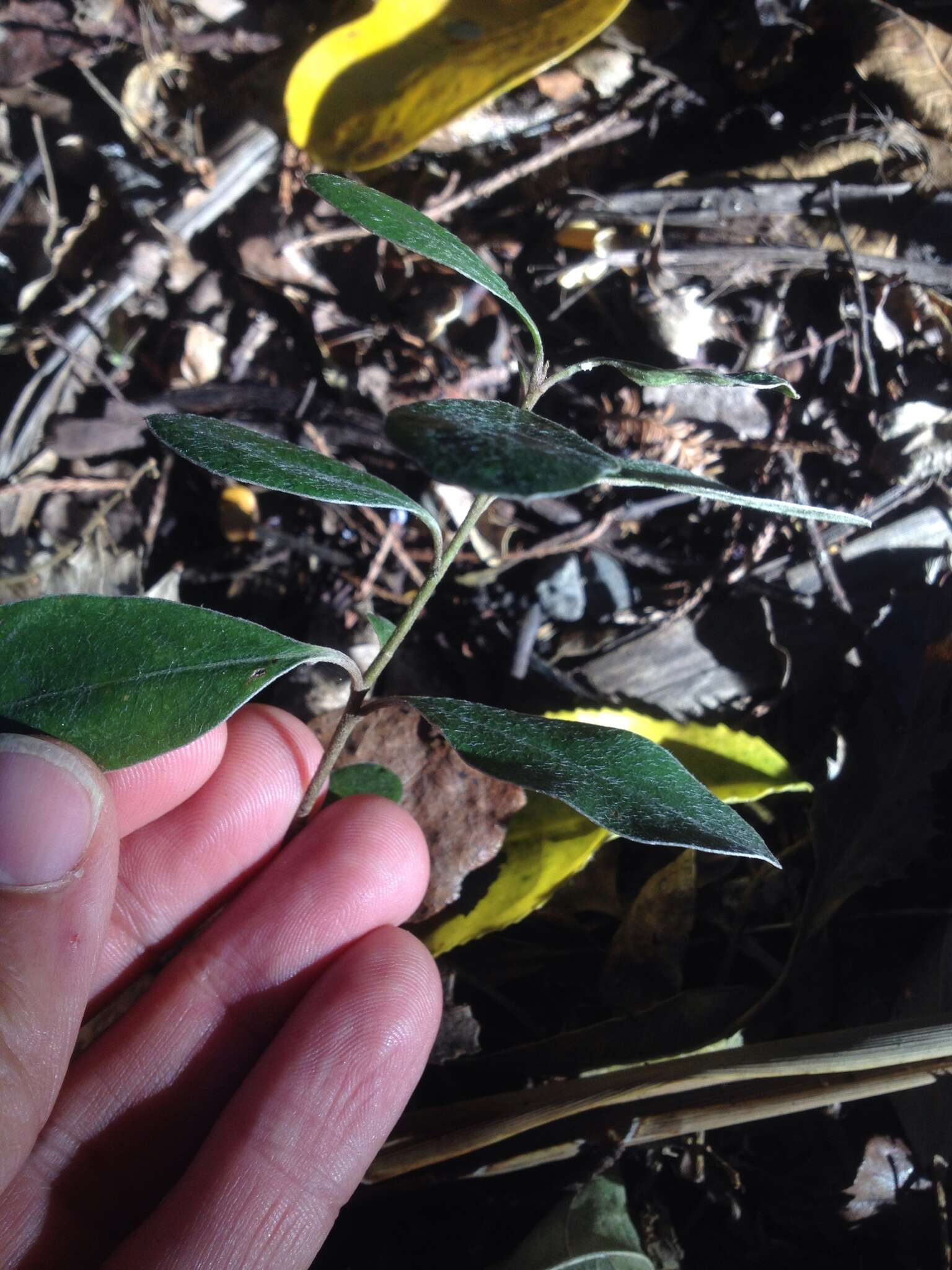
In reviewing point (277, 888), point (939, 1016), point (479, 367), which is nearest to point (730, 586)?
point (479, 367)

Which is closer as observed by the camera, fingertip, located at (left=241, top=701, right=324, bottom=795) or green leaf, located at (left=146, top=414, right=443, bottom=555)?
green leaf, located at (left=146, top=414, right=443, bottom=555)

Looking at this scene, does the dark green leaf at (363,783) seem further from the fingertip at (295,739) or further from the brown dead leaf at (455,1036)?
the brown dead leaf at (455,1036)

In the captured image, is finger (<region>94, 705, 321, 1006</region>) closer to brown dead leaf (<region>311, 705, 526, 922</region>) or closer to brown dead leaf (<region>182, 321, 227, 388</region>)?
brown dead leaf (<region>311, 705, 526, 922</region>)

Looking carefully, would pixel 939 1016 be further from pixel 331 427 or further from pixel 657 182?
pixel 657 182

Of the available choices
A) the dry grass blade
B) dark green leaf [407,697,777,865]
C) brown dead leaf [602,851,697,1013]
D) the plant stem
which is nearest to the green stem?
the plant stem

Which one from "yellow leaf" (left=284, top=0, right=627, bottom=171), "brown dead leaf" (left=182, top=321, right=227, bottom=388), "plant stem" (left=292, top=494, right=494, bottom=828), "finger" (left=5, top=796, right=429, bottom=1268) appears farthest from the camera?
"brown dead leaf" (left=182, top=321, right=227, bottom=388)

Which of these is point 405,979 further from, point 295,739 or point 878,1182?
point 878,1182
